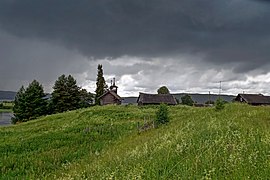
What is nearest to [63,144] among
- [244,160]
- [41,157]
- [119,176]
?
[41,157]

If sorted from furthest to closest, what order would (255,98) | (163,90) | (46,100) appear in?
1. (163,90)
2. (255,98)
3. (46,100)

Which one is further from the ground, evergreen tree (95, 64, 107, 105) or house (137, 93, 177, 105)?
evergreen tree (95, 64, 107, 105)

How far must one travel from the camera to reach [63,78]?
87.3 meters

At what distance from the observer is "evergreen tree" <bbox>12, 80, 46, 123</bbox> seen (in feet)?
256

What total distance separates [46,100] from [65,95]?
5.18 m

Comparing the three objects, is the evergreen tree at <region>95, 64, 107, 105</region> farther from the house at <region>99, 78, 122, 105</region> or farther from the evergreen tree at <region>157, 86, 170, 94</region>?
the evergreen tree at <region>157, 86, 170, 94</region>

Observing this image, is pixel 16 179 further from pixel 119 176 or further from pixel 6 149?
pixel 6 149

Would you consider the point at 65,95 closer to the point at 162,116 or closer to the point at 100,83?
the point at 100,83

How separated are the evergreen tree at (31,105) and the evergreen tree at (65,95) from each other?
348 centimetres

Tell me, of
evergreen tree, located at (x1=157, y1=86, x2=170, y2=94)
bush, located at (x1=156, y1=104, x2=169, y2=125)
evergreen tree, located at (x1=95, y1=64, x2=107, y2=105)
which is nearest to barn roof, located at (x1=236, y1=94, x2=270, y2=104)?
evergreen tree, located at (x1=157, y1=86, x2=170, y2=94)

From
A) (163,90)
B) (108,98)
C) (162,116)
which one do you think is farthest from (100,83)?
(162,116)

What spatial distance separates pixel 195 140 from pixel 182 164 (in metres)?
3.34

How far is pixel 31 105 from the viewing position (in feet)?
261

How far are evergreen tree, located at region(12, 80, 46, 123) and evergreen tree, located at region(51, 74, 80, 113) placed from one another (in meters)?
3.48
